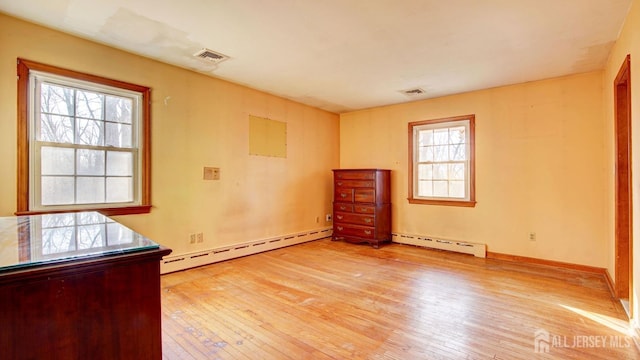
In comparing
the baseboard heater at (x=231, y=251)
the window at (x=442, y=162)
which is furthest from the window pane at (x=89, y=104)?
the window at (x=442, y=162)

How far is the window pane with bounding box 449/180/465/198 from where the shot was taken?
4.75 m

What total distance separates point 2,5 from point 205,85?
1879 mm

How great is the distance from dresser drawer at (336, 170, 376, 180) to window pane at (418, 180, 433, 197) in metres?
0.82

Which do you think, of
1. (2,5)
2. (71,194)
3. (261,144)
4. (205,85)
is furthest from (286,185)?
(2,5)

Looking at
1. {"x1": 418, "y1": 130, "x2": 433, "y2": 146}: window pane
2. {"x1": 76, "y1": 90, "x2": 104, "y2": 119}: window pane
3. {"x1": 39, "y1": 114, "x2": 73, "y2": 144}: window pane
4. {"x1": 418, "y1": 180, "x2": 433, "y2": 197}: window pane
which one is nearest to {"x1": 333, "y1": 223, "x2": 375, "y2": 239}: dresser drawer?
{"x1": 418, "y1": 180, "x2": 433, "y2": 197}: window pane

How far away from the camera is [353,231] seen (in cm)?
529

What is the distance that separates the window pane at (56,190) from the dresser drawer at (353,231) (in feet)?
12.6

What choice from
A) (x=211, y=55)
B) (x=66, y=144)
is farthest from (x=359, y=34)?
(x=66, y=144)

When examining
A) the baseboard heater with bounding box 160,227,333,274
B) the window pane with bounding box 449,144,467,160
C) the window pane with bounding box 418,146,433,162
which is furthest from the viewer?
the window pane with bounding box 418,146,433,162

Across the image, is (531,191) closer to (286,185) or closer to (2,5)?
(286,185)

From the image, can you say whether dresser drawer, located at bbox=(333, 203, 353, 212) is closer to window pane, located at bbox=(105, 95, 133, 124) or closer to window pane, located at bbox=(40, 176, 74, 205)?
window pane, located at bbox=(105, 95, 133, 124)

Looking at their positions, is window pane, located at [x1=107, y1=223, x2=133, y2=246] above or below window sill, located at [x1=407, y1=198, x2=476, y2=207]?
above

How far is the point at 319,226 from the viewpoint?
5754 millimetres

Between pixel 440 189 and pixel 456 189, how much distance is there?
25cm
